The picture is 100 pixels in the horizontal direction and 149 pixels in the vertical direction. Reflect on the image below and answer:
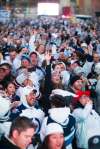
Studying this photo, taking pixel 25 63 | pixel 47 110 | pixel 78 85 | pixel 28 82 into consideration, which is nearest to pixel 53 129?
pixel 47 110

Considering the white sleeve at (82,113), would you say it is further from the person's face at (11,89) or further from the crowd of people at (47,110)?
the person's face at (11,89)

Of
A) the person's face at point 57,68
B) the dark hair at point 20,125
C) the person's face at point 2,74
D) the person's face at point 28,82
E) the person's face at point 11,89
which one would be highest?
the dark hair at point 20,125

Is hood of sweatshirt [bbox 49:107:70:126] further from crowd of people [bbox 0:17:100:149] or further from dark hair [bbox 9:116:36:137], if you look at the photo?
dark hair [bbox 9:116:36:137]

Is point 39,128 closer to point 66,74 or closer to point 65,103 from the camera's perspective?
point 65,103

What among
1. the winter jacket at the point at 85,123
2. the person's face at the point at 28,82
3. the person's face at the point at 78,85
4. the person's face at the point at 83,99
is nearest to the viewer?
the winter jacket at the point at 85,123

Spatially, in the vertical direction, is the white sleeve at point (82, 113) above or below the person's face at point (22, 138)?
below

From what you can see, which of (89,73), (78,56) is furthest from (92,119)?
(78,56)

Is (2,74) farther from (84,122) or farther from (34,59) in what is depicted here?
(84,122)

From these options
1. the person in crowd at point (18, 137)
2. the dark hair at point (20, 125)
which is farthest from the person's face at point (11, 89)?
the person in crowd at point (18, 137)

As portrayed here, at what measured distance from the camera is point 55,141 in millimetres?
6230

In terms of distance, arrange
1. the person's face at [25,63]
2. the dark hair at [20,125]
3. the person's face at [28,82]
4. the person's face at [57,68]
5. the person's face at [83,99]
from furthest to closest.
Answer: the person's face at [25,63]
the person's face at [57,68]
the person's face at [28,82]
the person's face at [83,99]
the dark hair at [20,125]

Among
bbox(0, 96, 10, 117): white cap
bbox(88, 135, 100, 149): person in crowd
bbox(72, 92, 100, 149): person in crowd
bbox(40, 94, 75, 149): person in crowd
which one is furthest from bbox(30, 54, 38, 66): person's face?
bbox(88, 135, 100, 149): person in crowd

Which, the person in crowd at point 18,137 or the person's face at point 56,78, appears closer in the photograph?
the person in crowd at point 18,137

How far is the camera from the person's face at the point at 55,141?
20.4 feet
